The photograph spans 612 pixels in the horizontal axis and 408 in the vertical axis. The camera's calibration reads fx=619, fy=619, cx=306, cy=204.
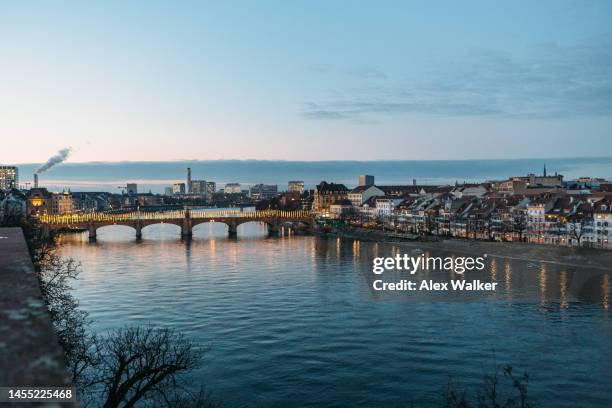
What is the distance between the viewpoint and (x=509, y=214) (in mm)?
71312

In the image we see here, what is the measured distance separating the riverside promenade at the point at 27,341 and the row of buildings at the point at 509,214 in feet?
198

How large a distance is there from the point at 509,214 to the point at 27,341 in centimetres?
7316

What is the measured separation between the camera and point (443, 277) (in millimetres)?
41844

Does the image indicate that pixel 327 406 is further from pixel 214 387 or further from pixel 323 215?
pixel 323 215

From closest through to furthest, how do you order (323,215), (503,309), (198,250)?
(503,309)
(198,250)
(323,215)

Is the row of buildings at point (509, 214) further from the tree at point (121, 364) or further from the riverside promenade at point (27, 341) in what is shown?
the riverside promenade at point (27, 341)

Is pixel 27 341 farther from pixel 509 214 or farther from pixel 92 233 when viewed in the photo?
pixel 92 233

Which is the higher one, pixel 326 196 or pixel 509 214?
pixel 326 196

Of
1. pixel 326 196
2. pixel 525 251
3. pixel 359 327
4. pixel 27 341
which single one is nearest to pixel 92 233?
pixel 525 251

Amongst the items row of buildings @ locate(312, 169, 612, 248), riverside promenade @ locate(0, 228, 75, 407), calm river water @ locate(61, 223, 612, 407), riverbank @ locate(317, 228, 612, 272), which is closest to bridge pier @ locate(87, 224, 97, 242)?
calm river water @ locate(61, 223, 612, 407)

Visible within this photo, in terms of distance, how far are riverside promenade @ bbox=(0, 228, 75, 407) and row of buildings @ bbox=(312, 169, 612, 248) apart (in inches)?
2377

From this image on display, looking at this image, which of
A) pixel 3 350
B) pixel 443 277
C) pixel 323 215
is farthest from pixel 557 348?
pixel 323 215

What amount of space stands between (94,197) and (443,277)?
16559 centimetres

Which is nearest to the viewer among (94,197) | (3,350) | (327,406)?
(3,350)
